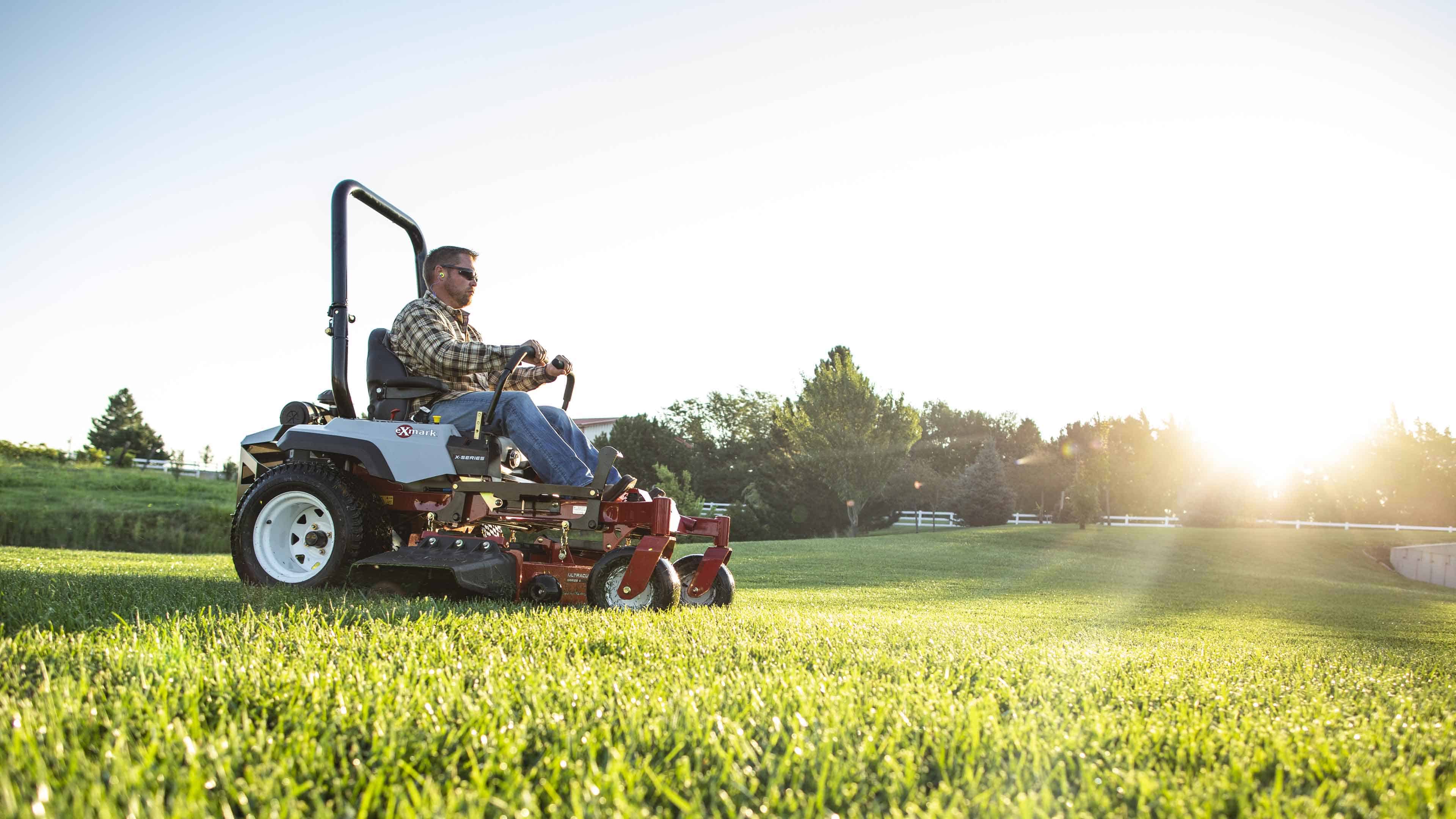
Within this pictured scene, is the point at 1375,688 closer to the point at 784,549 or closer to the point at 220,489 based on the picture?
the point at 784,549

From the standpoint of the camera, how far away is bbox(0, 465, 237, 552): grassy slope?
19.9m

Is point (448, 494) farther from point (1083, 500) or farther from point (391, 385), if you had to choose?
point (1083, 500)

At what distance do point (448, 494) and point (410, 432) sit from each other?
1.47 feet

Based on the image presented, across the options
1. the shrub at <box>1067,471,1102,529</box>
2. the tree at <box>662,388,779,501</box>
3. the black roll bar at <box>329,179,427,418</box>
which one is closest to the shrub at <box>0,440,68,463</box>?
the tree at <box>662,388,779,501</box>

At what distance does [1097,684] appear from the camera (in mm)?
2520

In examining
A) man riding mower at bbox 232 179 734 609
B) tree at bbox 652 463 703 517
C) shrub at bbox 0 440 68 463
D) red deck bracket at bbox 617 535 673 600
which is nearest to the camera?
red deck bracket at bbox 617 535 673 600

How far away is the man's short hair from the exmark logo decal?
1065mm

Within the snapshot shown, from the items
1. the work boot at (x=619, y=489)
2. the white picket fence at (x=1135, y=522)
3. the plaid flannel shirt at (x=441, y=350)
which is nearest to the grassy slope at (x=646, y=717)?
the work boot at (x=619, y=489)

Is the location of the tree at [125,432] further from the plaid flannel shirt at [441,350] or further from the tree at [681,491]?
the plaid flannel shirt at [441,350]

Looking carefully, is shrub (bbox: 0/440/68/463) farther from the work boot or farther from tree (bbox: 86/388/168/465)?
the work boot

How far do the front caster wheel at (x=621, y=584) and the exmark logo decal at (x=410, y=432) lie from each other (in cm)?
121

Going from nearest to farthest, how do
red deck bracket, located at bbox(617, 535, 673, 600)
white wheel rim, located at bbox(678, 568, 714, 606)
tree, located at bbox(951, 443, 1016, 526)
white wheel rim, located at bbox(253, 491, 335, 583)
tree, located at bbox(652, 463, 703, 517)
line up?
1. red deck bracket, located at bbox(617, 535, 673, 600)
2. white wheel rim, located at bbox(253, 491, 335, 583)
3. white wheel rim, located at bbox(678, 568, 714, 606)
4. tree, located at bbox(652, 463, 703, 517)
5. tree, located at bbox(951, 443, 1016, 526)

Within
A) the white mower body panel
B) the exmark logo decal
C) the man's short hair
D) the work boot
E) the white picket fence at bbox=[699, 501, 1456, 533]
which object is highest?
the man's short hair

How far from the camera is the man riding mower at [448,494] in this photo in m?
4.44
